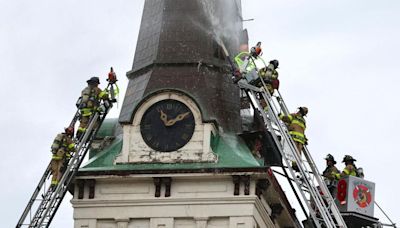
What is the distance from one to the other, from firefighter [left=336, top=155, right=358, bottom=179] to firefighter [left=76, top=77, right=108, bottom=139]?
29.4ft

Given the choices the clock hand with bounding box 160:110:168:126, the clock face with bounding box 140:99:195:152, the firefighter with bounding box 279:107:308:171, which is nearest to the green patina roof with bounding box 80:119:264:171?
the clock face with bounding box 140:99:195:152

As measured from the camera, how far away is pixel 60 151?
50.3 metres

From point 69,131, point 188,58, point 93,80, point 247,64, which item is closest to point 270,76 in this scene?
point 247,64

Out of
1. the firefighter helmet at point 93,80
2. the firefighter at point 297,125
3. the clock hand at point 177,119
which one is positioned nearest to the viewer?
the clock hand at point 177,119

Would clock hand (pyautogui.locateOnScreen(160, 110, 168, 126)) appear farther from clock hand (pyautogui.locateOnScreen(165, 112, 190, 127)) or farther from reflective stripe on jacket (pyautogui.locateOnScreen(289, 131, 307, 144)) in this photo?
reflective stripe on jacket (pyautogui.locateOnScreen(289, 131, 307, 144))

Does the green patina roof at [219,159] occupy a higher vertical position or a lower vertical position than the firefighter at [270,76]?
lower

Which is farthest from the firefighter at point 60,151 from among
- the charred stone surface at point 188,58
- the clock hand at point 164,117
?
the clock hand at point 164,117

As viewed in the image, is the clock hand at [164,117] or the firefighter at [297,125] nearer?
the clock hand at [164,117]

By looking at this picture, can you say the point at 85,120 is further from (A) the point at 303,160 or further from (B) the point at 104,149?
(A) the point at 303,160

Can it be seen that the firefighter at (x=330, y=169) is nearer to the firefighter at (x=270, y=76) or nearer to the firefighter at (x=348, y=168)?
the firefighter at (x=348, y=168)

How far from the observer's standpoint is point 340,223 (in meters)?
48.7

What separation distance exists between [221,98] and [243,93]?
1.49 meters

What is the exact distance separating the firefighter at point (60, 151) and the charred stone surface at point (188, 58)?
1.97 metres

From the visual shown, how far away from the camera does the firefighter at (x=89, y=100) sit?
51312mm
